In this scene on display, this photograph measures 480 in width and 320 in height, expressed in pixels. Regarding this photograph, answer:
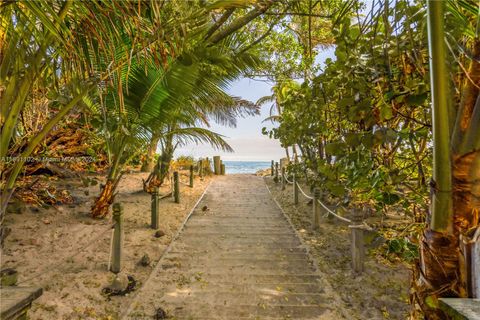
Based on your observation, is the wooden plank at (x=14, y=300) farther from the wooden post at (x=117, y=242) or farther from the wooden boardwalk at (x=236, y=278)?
the wooden post at (x=117, y=242)

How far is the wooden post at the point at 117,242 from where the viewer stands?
3.17 m

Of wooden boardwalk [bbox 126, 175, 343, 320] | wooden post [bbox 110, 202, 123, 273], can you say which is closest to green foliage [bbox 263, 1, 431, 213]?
A: wooden boardwalk [bbox 126, 175, 343, 320]

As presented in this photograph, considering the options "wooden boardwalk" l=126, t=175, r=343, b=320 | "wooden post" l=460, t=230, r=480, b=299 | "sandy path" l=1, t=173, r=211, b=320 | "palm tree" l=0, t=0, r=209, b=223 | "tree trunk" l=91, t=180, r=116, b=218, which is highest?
"palm tree" l=0, t=0, r=209, b=223

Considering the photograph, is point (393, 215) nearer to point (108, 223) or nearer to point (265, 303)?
point (265, 303)

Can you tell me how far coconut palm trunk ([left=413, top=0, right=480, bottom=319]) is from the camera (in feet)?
3.30

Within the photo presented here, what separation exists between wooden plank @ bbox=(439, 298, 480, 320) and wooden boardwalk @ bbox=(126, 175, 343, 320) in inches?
70.4

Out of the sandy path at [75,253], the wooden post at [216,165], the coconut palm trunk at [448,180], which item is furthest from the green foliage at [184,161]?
the coconut palm trunk at [448,180]

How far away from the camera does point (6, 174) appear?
2.48 m

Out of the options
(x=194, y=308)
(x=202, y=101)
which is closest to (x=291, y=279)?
(x=194, y=308)

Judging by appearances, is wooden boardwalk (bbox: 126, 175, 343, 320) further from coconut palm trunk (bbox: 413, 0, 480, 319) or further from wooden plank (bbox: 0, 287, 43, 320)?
coconut palm trunk (bbox: 413, 0, 480, 319)

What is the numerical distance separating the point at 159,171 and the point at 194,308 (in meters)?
4.42

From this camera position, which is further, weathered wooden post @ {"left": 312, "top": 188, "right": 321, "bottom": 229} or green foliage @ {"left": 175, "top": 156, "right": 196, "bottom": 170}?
green foliage @ {"left": 175, "top": 156, "right": 196, "bottom": 170}

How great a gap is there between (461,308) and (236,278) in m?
2.58

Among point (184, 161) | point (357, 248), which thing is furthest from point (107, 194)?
point (184, 161)
